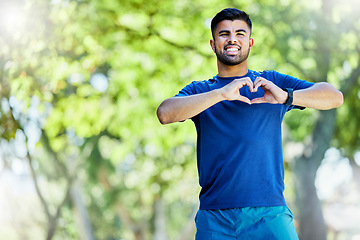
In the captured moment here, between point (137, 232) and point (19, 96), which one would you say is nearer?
point (19, 96)

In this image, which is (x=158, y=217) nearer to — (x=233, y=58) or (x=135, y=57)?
(x=135, y=57)

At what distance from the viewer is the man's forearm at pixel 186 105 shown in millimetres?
2477

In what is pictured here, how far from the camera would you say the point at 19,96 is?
7281 mm

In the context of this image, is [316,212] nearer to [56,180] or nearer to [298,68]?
[298,68]

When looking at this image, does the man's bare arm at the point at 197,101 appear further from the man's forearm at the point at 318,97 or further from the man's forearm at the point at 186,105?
the man's forearm at the point at 318,97

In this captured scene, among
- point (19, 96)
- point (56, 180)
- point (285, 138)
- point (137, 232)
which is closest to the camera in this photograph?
point (19, 96)

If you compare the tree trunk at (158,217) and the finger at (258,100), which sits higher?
the finger at (258,100)

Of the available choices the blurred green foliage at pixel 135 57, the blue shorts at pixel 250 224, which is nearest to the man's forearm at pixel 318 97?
the blue shorts at pixel 250 224

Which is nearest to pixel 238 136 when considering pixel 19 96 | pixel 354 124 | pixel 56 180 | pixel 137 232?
pixel 19 96

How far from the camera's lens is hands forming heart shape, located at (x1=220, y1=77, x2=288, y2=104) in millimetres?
2441

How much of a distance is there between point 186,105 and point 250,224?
0.66 m

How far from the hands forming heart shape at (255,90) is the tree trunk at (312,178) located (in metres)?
7.24

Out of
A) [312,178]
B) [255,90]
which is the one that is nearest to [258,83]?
[255,90]

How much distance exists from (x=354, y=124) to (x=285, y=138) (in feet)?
6.16
